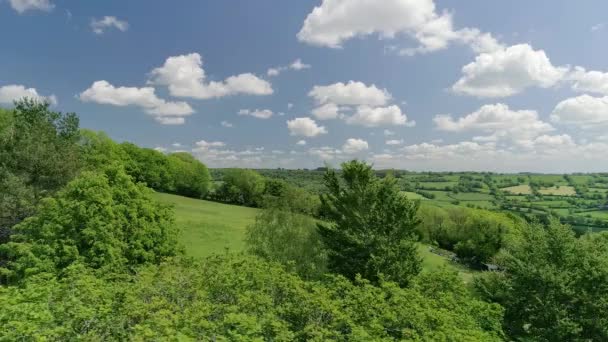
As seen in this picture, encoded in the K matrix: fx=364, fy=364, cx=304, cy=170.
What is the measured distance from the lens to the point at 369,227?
78.1 feet

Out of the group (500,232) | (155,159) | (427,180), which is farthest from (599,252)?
(427,180)

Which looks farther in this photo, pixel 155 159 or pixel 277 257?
pixel 155 159

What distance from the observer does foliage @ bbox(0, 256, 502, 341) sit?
Result: 886 cm

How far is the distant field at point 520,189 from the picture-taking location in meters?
142

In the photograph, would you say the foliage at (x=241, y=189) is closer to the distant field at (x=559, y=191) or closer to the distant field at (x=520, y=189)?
the distant field at (x=520, y=189)

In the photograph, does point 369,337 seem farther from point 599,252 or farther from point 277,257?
point 599,252

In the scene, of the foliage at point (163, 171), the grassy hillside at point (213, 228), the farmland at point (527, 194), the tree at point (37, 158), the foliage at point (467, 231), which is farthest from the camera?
the farmland at point (527, 194)

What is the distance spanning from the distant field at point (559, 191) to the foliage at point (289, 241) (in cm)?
13839

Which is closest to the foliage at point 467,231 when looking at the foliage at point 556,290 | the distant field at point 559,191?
the foliage at point 556,290

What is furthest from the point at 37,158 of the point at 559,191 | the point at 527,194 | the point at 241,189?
the point at 559,191

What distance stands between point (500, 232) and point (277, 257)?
59.6m

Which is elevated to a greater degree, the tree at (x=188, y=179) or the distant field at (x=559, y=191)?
the tree at (x=188, y=179)

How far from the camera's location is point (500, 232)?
2783 inches

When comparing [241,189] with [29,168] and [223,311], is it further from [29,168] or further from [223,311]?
[223,311]
